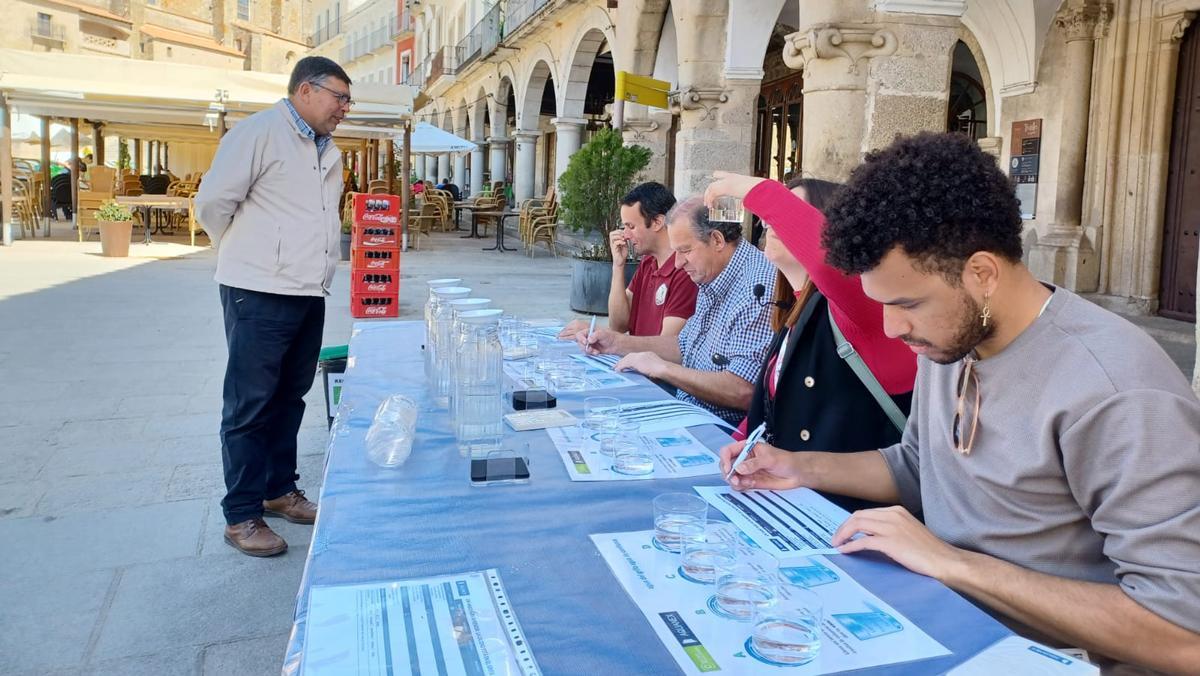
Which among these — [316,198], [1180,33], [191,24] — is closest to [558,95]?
[1180,33]

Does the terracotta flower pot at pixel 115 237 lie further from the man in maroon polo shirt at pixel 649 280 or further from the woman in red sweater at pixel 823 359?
the woman in red sweater at pixel 823 359

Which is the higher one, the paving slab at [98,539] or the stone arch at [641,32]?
the stone arch at [641,32]

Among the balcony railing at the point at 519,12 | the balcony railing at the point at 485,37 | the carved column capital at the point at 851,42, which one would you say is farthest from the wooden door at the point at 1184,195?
the balcony railing at the point at 485,37

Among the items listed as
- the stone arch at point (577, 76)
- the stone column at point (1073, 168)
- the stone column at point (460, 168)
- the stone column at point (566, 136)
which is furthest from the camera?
the stone column at point (460, 168)

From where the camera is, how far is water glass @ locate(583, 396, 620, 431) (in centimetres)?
214

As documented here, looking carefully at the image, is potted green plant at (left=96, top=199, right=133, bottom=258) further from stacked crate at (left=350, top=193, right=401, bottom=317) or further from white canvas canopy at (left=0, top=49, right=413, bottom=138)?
stacked crate at (left=350, top=193, right=401, bottom=317)

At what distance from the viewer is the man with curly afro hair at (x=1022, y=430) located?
45.9 inches

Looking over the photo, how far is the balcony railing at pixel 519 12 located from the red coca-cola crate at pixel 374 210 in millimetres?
10414

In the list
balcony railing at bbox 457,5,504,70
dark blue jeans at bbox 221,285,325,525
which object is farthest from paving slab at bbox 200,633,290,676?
balcony railing at bbox 457,5,504,70

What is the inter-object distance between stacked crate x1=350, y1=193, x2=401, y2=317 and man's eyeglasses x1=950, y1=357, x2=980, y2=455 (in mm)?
6774

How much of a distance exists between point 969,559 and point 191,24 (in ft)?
173

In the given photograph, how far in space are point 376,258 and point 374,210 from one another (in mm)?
479

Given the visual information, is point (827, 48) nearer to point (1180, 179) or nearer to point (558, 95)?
point (1180, 179)

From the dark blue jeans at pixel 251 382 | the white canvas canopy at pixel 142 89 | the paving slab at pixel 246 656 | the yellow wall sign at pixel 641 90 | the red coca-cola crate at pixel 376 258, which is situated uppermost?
the white canvas canopy at pixel 142 89
